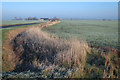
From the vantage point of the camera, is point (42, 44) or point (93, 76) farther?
point (42, 44)

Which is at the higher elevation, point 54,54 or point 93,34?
point 93,34

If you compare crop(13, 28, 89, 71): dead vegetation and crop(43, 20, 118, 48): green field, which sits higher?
crop(43, 20, 118, 48): green field

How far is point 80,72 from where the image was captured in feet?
18.0

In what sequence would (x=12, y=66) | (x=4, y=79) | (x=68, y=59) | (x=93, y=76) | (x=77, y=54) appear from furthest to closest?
(x=12, y=66)
(x=77, y=54)
(x=68, y=59)
(x=93, y=76)
(x=4, y=79)

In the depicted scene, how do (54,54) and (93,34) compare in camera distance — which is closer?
(54,54)

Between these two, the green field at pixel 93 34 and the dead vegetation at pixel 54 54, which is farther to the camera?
the green field at pixel 93 34

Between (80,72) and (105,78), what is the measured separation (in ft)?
3.39

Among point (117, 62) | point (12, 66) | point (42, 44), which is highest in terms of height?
point (42, 44)

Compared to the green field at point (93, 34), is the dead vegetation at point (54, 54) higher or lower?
lower

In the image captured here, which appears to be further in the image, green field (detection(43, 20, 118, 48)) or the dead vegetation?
green field (detection(43, 20, 118, 48))

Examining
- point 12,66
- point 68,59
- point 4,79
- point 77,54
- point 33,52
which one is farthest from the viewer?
point 33,52

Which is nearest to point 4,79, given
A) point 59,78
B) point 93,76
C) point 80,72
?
point 59,78

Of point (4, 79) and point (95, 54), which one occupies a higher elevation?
point (95, 54)

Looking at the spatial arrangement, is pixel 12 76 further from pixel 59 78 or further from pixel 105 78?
pixel 105 78
